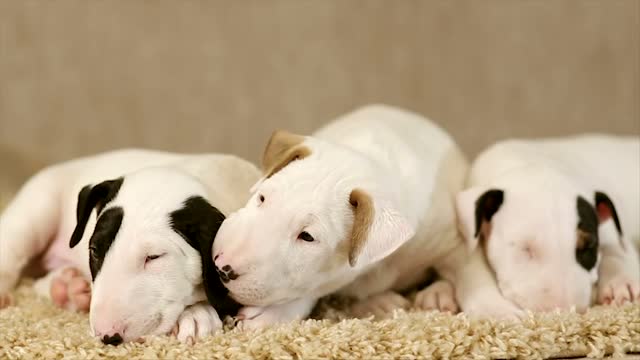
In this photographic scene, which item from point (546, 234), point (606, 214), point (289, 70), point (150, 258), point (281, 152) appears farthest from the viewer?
point (289, 70)

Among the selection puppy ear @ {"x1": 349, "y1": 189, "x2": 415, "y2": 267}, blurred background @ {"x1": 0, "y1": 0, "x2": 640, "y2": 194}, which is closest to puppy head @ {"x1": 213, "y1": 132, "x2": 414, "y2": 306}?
puppy ear @ {"x1": 349, "y1": 189, "x2": 415, "y2": 267}

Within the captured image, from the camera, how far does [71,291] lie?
244 centimetres

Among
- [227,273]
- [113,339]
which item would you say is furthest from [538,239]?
[113,339]

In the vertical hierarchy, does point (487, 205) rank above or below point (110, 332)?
above

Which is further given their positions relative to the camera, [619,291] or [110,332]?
[619,291]

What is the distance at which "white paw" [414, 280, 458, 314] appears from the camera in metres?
2.61

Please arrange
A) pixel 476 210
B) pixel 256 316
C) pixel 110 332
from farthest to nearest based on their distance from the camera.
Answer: pixel 476 210 → pixel 256 316 → pixel 110 332

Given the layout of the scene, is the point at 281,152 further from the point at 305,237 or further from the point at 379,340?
the point at 379,340

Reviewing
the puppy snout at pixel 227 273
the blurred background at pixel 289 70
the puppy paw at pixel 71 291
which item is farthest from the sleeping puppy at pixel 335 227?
the blurred background at pixel 289 70

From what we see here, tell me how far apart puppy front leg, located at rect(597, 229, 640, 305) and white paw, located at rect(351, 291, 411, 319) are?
57 centimetres

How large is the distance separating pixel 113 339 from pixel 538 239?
3.86ft

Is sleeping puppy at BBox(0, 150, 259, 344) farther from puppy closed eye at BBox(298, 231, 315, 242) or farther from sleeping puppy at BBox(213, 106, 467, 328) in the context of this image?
puppy closed eye at BBox(298, 231, 315, 242)

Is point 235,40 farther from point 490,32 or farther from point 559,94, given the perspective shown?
point 559,94

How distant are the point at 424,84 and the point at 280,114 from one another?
684mm
